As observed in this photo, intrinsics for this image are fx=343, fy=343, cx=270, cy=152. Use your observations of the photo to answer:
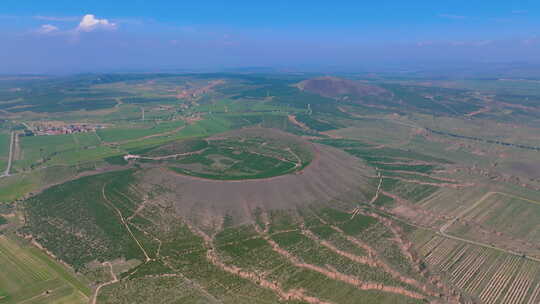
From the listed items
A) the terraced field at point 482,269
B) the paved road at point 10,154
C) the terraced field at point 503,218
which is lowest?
the terraced field at point 482,269

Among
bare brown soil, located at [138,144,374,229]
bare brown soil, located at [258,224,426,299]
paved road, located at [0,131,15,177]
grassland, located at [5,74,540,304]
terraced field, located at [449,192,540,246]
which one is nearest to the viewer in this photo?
bare brown soil, located at [258,224,426,299]

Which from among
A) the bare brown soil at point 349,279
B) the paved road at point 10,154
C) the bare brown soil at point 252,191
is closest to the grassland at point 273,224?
the bare brown soil at point 349,279

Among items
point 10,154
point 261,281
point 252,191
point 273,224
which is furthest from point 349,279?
point 10,154

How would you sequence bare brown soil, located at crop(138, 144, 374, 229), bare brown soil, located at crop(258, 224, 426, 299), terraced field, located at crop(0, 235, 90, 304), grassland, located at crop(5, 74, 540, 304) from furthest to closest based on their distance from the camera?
bare brown soil, located at crop(138, 144, 374, 229), grassland, located at crop(5, 74, 540, 304), bare brown soil, located at crop(258, 224, 426, 299), terraced field, located at crop(0, 235, 90, 304)

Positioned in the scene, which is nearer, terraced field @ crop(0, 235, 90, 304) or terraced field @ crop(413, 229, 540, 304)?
terraced field @ crop(0, 235, 90, 304)

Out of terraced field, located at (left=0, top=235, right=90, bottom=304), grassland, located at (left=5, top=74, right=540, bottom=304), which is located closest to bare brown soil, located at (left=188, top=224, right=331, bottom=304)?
grassland, located at (left=5, top=74, right=540, bottom=304)

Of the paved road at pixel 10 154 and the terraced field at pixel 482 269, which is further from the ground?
the paved road at pixel 10 154

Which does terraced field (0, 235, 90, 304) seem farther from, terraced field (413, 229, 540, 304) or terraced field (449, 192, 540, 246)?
terraced field (449, 192, 540, 246)

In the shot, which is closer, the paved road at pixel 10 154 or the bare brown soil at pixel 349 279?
the bare brown soil at pixel 349 279

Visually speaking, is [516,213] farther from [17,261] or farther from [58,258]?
[17,261]

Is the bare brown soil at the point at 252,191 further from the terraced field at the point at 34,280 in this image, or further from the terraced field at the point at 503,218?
the terraced field at the point at 34,280


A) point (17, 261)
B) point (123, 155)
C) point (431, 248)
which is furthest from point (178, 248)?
point (123, 155)
